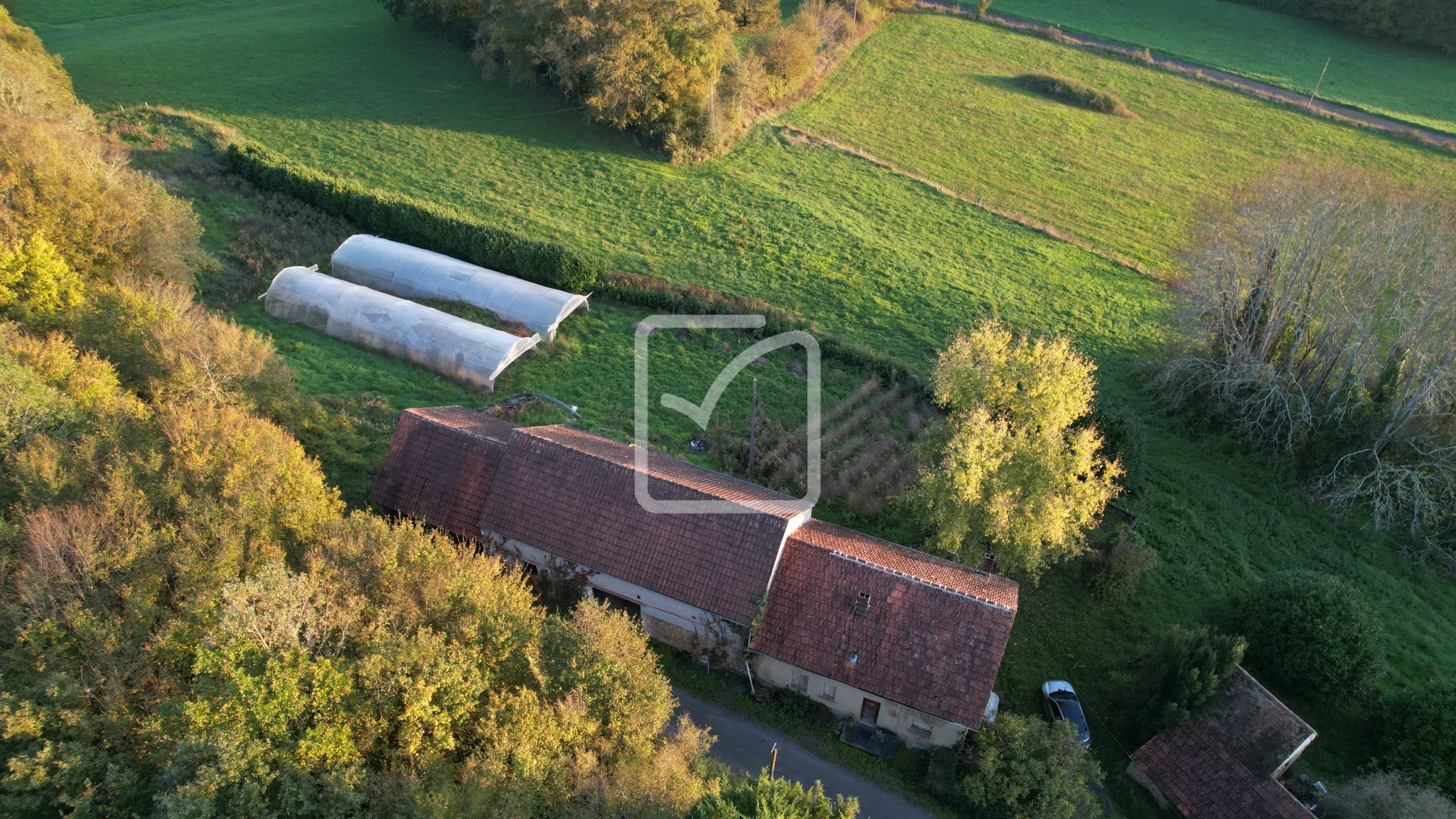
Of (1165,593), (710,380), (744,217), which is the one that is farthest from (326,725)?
(744,217)

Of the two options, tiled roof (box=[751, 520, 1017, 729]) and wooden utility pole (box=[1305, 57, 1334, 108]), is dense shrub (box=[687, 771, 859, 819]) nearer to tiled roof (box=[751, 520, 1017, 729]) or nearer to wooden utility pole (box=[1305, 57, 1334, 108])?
tiled roof (box=[751, 520, 1017, 729])

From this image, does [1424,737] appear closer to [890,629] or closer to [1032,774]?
[1032,774]

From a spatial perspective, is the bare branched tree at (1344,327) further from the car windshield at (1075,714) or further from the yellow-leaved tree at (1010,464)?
the car windshield at (1075,714)

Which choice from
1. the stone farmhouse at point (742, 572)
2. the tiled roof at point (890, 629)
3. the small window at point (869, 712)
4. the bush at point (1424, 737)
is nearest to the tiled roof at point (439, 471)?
the stone farmhouse at point (742, 572)

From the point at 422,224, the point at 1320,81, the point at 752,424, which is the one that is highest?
the point at 1320,81

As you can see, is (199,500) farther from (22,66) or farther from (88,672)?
(22,66)

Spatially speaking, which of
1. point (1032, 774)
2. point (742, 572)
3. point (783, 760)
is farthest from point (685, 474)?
point (1032, 774)
